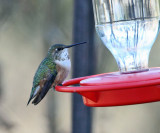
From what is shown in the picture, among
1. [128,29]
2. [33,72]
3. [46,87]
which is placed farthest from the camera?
[33,72]

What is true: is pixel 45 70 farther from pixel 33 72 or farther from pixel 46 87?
pixel 33 72

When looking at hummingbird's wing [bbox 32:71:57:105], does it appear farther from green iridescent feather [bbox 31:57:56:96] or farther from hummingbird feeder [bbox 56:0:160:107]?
hummingbird feeder [bbox 56:0:160:107]

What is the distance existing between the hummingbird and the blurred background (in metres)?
2.52

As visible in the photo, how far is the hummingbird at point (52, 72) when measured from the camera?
4017 millimetres

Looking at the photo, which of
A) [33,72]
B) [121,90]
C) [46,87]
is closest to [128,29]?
[121,90]

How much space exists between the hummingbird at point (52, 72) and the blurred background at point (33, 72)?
2.52m

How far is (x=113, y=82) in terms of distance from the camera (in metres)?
2.55

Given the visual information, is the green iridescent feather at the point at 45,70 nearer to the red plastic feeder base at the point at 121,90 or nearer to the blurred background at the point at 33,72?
the red plastic feeder base at the point at 121,90

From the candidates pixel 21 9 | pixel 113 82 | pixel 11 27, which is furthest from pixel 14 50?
pixel 113 82

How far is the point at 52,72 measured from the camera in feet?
13.8

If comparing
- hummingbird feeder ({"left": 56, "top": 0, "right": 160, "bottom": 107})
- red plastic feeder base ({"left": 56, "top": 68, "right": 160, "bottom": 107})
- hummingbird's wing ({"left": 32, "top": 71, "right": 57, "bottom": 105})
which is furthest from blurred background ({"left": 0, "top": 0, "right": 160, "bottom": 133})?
red plastic feeder base ({"left": 56, "top": 68, "right": 160, "bottom": 107})

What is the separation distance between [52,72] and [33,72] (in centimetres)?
374

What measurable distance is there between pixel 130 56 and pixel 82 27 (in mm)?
764

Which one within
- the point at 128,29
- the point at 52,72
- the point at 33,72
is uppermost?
the point at 128,29
